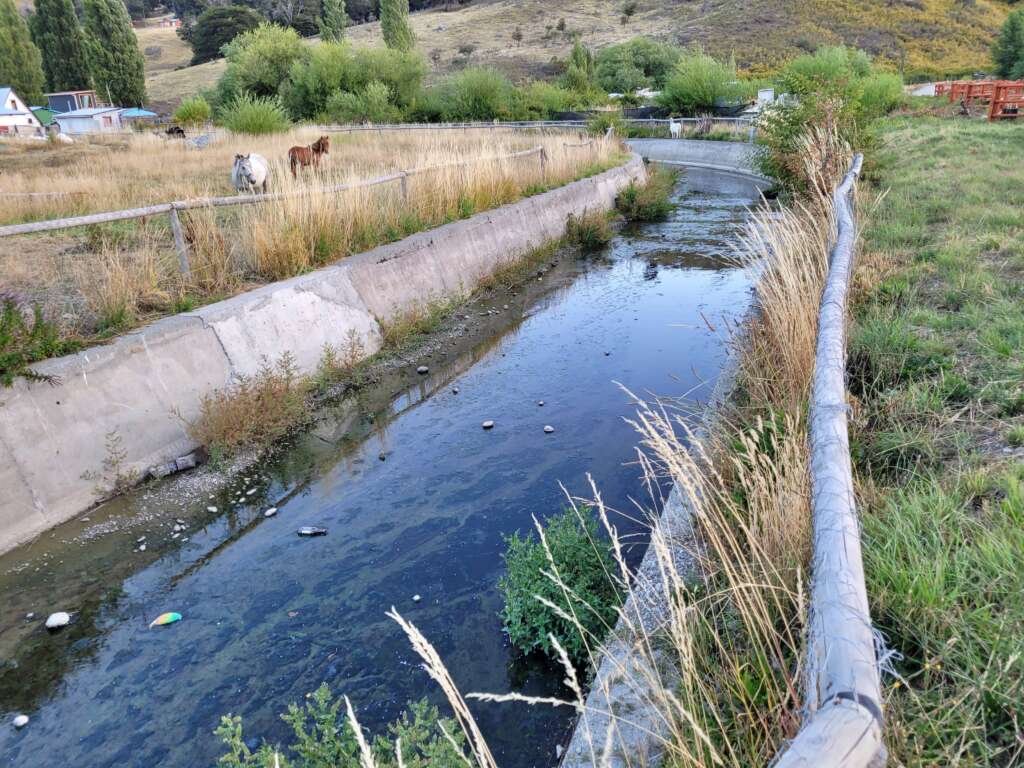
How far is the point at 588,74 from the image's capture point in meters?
41.8

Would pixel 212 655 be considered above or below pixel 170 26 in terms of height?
Answer: below

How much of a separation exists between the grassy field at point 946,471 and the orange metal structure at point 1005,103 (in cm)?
1453

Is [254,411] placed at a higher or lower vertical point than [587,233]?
Result: higher

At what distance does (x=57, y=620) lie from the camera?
13.7 feet

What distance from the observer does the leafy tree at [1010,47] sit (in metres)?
34.1

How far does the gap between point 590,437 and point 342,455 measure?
82.3 inches

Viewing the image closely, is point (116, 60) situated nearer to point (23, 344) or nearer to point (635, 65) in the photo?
point (635, 65)

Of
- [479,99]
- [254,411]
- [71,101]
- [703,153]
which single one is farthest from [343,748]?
[71,101]

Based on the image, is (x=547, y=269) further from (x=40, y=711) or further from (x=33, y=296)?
(x=40, y=711)

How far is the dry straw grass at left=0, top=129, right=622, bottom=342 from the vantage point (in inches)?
261

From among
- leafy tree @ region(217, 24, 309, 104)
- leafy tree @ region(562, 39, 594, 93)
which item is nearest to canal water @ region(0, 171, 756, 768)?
leafy tree @ region(562, 39, 594, 93)

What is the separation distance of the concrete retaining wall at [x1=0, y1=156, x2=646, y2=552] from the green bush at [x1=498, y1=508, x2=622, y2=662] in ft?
10.8

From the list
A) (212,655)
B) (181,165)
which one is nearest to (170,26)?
(181,165)

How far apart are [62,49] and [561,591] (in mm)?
73769
